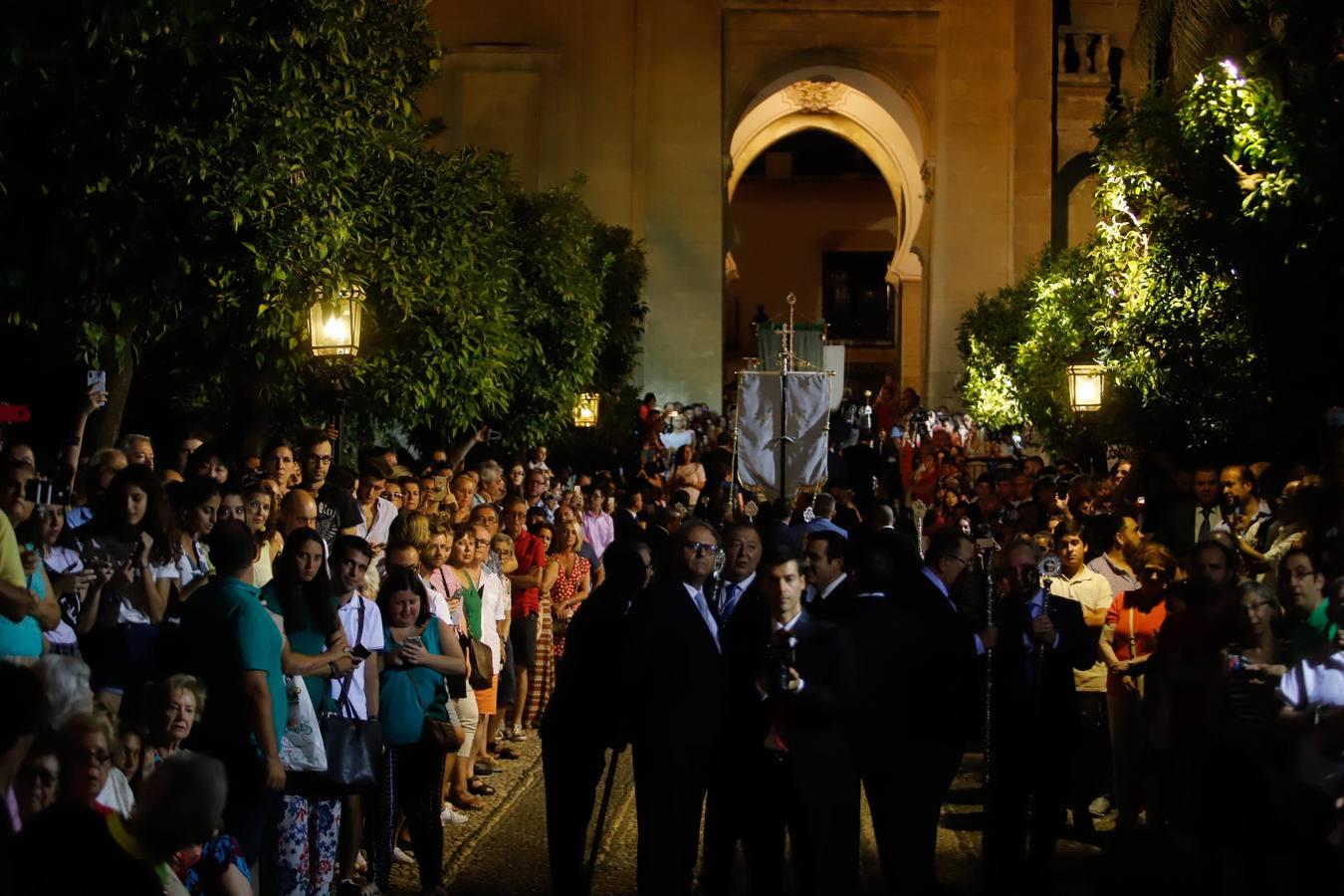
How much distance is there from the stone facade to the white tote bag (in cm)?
2897

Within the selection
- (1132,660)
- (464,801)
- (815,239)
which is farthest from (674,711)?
(815,239)

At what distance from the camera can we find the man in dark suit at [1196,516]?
46.9ft

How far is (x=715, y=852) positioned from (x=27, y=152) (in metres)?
6.37

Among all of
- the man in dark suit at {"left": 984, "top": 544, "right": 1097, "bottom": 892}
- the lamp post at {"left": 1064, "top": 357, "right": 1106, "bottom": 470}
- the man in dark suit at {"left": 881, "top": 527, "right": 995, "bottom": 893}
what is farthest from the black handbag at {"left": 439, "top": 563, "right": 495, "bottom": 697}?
the lamp post at {"left": 1064, "top": 357, "right": 1106, "bottom": 470}

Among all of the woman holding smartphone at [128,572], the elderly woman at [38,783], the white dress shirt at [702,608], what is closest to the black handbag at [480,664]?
the woman holding smartphone at [128,572]

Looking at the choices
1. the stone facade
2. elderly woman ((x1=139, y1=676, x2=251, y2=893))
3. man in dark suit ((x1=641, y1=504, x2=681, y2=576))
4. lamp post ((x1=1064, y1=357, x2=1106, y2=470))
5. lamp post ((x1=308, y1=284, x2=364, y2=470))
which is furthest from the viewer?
the stone facade

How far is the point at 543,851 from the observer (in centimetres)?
974

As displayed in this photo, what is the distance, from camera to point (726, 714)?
7730 millimetres

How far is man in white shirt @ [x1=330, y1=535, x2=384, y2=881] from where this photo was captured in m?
8.04

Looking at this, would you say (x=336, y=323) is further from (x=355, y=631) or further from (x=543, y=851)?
(x=355, y=631)

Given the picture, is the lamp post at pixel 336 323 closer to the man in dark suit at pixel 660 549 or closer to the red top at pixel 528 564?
the red top at pixel 528 564

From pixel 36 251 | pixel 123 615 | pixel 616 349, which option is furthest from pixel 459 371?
pixel 616 349

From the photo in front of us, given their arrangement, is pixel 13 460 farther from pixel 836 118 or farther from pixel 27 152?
pixel 836 118

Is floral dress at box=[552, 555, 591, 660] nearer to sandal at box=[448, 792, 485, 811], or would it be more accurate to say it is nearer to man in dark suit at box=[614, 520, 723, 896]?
sandal at box=[448, 792, 485, 811]
